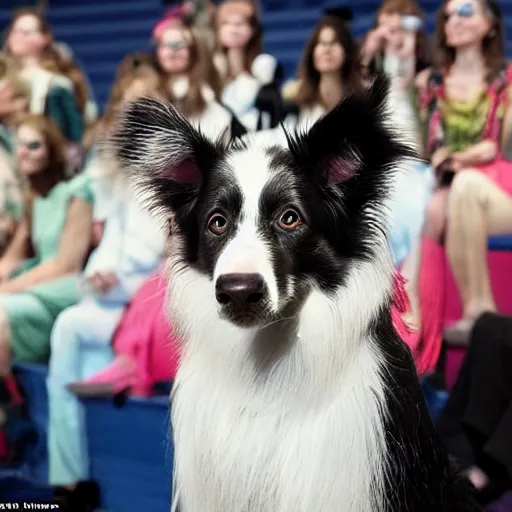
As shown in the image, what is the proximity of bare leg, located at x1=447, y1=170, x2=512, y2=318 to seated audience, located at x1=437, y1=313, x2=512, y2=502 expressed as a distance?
0.29 m

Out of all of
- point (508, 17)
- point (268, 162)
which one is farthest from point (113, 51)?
point (268, 162)

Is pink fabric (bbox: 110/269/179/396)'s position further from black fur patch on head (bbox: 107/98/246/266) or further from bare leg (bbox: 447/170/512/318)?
bare leg (bbox: 447/170/512/318)

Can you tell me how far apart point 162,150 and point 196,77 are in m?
1.38

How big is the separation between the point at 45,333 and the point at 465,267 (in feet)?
3.60

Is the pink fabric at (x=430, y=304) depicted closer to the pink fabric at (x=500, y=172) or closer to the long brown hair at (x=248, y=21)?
the pink fabric at (x=500, y=172)

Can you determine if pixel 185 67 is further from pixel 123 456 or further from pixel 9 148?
pixel 123 456

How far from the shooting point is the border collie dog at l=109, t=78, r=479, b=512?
3.39 feet

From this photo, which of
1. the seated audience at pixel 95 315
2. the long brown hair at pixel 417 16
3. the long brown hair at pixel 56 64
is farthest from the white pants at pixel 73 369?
the long brown hair at pixel 56 64

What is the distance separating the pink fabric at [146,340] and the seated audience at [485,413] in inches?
24.3

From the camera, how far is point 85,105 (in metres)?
3.34

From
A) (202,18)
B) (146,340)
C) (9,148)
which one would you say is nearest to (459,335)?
(146,340)

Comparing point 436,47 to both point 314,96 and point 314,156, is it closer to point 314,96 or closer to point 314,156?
point 314,96

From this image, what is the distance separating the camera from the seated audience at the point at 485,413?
1.70m

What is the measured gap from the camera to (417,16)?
240 centimetres
